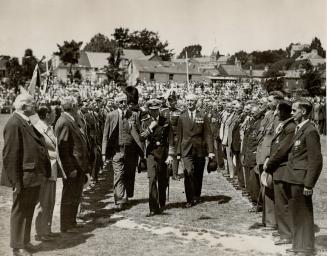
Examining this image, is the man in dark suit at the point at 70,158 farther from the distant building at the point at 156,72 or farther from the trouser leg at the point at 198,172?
the distant building at the point at 156,72

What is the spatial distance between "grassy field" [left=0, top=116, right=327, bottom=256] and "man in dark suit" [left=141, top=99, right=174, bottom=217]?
30 centimetres

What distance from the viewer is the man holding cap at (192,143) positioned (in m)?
9.55

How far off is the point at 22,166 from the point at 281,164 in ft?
10.7

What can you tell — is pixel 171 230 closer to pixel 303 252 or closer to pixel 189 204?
pixel 189 204

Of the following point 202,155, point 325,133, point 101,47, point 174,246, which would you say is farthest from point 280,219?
point 101,47

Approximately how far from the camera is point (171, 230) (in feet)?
25.0

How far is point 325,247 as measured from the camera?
672 centimetres

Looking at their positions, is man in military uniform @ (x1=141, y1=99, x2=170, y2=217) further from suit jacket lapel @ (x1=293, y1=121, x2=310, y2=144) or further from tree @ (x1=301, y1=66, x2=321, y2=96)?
tree @ (x1=301, y1=66, x2=321, y2=96)

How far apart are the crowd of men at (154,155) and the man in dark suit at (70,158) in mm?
14

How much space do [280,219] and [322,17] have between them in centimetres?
431

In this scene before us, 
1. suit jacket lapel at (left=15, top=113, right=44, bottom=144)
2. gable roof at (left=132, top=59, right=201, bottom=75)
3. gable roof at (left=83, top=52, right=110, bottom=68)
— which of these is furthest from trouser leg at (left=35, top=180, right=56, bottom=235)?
gable roof at (left=83, top=52, right=110, bottom=68)

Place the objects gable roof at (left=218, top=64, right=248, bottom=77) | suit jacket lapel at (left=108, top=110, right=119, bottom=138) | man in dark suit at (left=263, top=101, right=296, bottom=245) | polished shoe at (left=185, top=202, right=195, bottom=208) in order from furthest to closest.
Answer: gable roof at (left=218, top=64, right=248, bottom=77) < suit jacket lapel at (left=108, top=110, right=119, bottom=138) < polished shoe at (left=185, top=202, right=195, bottom=208) < man in dark suit at (left=263, top=101, right=296, bottom=245)

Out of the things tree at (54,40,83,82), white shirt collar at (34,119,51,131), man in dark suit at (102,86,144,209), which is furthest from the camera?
tree at (54,40,83,82)

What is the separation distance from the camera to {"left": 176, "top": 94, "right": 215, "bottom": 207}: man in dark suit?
376 inches
